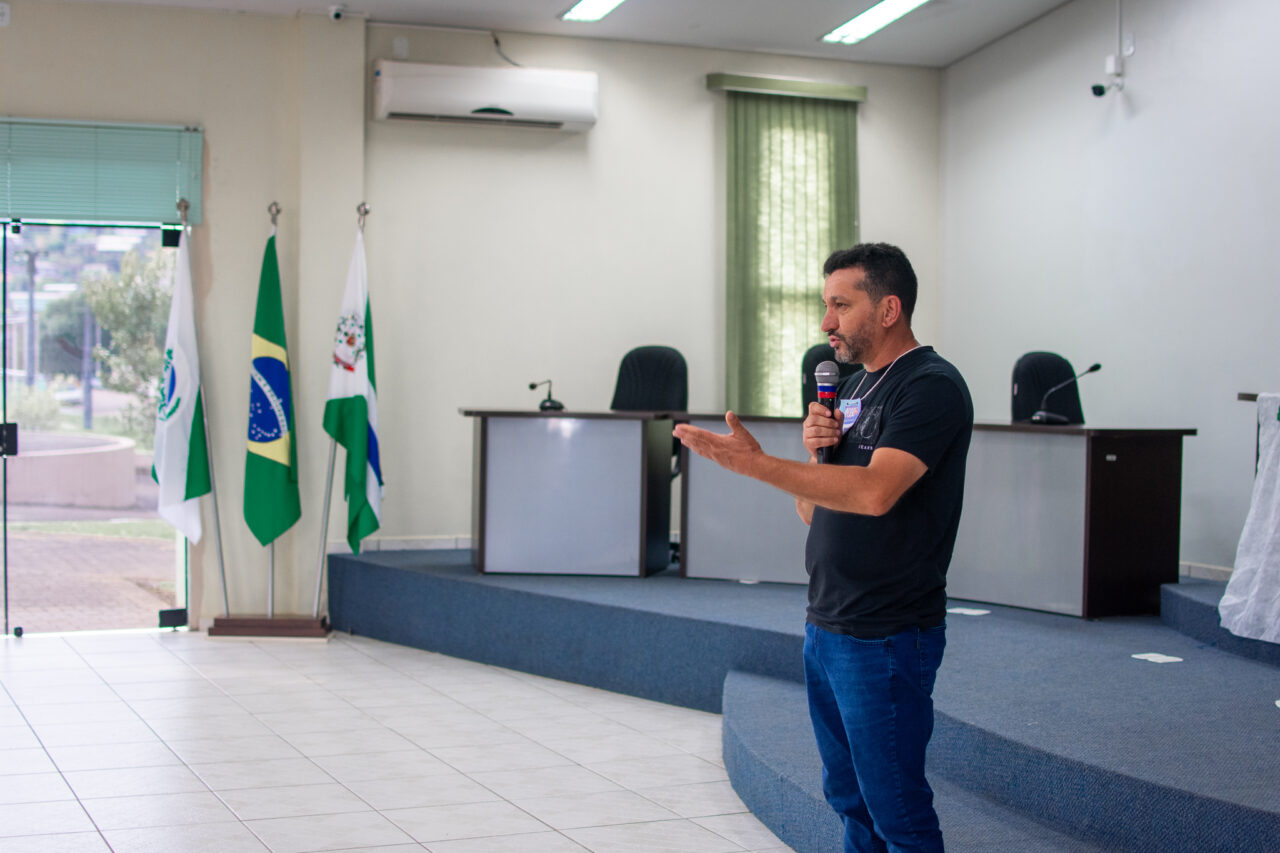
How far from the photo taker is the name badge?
86.9 inches

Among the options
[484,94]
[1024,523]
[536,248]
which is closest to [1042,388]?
[1024,523]

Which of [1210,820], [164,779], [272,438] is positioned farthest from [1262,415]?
[272,438]

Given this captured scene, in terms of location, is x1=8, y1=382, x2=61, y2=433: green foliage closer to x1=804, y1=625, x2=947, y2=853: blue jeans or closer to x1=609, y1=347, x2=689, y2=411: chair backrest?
x1=609, y1=347, x2=689, y2=411: chair backrest

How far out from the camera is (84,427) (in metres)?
6.27

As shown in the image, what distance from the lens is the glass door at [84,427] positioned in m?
6.18

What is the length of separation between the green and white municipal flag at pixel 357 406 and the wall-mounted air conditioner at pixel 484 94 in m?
0.82

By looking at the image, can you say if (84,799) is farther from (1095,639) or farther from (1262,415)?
(1262,415)

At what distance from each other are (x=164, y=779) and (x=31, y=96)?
4061mm

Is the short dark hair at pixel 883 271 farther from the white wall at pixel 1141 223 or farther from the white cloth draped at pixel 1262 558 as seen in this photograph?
the white wall at pixel 1141 223

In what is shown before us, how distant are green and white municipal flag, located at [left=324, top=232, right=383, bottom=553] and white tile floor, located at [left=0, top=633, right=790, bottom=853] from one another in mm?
801

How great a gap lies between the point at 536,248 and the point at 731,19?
166 cm

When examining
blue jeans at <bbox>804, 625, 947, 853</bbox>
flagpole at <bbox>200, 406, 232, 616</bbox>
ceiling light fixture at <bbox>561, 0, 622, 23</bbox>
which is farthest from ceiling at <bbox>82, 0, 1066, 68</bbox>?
blue jeans at <bbox>804, 625, 947, 853</bbox>

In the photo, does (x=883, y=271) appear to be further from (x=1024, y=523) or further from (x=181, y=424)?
(x=181, y=424)

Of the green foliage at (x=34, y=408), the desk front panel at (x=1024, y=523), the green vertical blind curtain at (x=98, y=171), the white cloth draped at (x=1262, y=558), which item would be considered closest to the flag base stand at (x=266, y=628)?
the green foliage at (x=34, y=408)
